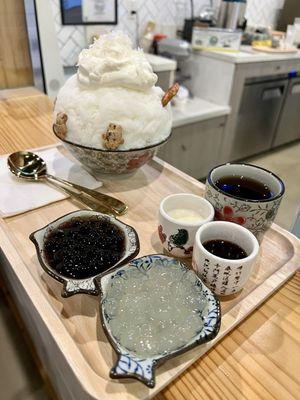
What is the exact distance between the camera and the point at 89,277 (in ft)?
1.64

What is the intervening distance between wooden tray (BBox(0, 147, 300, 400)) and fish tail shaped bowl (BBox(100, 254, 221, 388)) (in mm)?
43

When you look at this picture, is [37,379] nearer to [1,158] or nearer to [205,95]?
[1,158]

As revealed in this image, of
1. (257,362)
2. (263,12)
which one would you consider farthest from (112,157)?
(263,12)

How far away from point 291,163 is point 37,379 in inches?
99.7

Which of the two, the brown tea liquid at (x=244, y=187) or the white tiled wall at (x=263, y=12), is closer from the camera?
the brown tea liquid at (x=244, y=187)

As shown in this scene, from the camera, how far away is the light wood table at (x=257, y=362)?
433 millimetres

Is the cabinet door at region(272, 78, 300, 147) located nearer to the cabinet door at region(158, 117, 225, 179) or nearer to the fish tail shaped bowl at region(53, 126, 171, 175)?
the cabinet door at region(158, 117, 225, 179)

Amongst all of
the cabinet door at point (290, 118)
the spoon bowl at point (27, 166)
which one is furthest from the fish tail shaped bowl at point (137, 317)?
the cabinet door at point (290, 118)

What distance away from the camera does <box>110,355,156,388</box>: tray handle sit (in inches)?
14.9

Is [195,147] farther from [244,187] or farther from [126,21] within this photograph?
[244,187]

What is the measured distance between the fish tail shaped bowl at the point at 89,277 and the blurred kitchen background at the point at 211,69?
1519mm

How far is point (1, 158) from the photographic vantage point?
89cm

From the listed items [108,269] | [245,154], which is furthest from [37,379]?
[245,154]

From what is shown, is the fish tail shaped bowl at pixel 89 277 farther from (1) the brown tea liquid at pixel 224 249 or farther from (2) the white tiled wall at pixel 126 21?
(2) the white tiled wall at pixel 126 21
